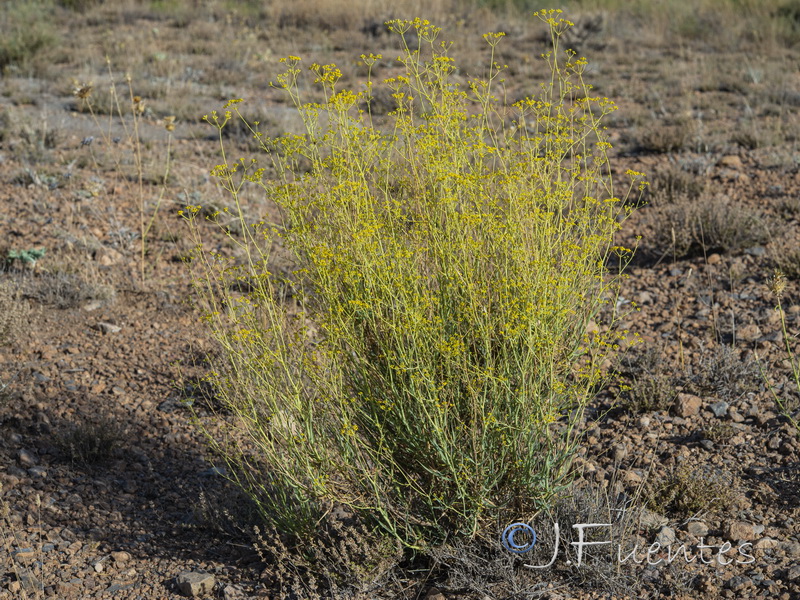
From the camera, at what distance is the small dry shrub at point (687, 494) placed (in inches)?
125

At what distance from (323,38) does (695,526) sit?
34.7 ft

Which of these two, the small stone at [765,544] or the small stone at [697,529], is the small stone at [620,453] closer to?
the small stone at [697,529]

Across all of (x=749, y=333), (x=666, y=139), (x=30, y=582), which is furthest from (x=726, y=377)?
(x=666, y=139)

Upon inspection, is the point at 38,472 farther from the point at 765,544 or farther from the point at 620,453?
the point at 765,544

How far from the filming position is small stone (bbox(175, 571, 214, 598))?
9.67ft

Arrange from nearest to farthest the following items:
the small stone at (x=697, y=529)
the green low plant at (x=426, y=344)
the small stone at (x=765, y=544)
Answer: the green low plant at (x=426, y=344) < the small stone at (x=765, y=544) < the small stone at (x=697, y=529)

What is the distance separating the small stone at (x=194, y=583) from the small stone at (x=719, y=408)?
2402 mm

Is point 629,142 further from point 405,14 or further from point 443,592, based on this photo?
point 405,14

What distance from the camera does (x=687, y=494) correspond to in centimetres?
322

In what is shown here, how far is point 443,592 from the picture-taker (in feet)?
9.64

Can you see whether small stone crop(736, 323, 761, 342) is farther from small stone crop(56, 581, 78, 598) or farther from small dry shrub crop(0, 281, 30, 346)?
small dry shrub crop(0, 281, 30, 346)

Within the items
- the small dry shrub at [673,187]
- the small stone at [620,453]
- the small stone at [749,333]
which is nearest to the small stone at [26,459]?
the small stone at [620,453]

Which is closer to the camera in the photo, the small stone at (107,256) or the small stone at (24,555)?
the small stone at (24,555)

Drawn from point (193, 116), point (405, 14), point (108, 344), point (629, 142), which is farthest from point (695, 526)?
point (405, 14)
